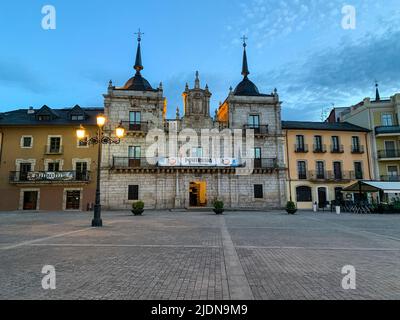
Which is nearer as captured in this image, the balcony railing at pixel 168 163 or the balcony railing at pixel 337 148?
the balcony railing at pixel 168 163

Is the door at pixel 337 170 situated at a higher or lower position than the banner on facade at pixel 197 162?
lower

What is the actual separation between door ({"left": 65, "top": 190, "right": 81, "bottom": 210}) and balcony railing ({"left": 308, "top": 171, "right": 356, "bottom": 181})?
2631 centimetres

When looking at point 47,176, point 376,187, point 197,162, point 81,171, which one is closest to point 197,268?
point 197,162

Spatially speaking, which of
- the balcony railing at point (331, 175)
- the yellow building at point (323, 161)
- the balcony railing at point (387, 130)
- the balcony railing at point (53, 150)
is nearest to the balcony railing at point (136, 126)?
the balcony railing at point (53, 150)

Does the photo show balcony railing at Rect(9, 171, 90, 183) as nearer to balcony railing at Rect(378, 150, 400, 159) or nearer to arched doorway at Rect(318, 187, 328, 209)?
arched doorway at Rect(318, 187, 328, 209)

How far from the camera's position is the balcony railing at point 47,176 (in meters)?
28.2

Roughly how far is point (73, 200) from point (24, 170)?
6.21 m

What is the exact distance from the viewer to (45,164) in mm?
29375

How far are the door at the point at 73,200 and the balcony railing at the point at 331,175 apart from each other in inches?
1036

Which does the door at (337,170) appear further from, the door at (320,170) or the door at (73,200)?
the door at (73,200)

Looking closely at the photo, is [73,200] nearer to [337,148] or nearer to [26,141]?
[26,141]
